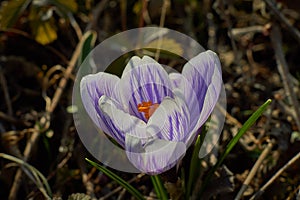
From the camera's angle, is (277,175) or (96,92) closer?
(96,92)

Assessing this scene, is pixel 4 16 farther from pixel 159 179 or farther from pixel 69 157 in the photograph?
pixel 159 179

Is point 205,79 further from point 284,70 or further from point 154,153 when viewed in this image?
point 284,70

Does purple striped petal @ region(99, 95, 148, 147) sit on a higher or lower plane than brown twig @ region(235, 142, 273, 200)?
higher

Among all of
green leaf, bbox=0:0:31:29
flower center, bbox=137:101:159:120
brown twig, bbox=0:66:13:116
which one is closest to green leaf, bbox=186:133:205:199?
flower center, bbox=137:101:159:120

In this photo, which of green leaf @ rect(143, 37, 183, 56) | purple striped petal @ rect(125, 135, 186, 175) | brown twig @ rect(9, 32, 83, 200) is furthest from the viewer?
green leaf @ rect(143, 37, 183, 56)

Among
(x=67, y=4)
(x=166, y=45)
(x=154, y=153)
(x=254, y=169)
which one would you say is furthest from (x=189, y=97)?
(x=67, y=4)

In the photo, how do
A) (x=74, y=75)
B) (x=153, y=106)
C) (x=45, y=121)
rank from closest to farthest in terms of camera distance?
(x=153, y=106), (x=45, y=121), (x=74, y=75)

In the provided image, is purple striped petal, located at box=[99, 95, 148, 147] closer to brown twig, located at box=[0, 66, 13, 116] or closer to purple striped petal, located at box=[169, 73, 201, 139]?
purple striped petal, located at box=[169, 73, 201, 139]
